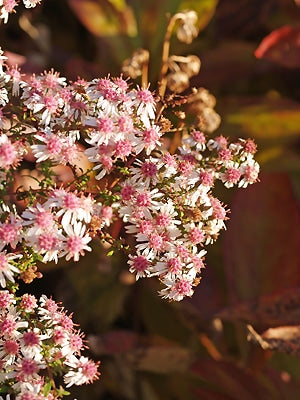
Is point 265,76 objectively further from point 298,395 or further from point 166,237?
point 166,237

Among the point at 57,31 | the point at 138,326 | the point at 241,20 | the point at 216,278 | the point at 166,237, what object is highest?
the point at 241,20

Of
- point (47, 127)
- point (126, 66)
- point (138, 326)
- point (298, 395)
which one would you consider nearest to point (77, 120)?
point (47, 127)

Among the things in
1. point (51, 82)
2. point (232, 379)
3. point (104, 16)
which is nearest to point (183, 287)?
point (51, 82)

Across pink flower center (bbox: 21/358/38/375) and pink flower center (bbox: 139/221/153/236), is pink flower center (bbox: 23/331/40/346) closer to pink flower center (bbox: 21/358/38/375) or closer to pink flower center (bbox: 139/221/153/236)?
pink flower center (bbox: 21/358/38/375)

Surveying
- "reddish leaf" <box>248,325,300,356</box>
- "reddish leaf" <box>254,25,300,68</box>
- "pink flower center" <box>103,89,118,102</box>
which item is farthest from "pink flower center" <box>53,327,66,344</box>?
"reddish leaf" <box>254,25,300,68</box>

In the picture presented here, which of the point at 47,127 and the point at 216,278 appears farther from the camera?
the point at 216,278

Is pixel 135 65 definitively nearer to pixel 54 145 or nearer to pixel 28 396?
pixel 54 145

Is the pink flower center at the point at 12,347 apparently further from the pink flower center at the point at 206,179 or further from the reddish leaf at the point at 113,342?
the reddish leaf at the point at 113,342
